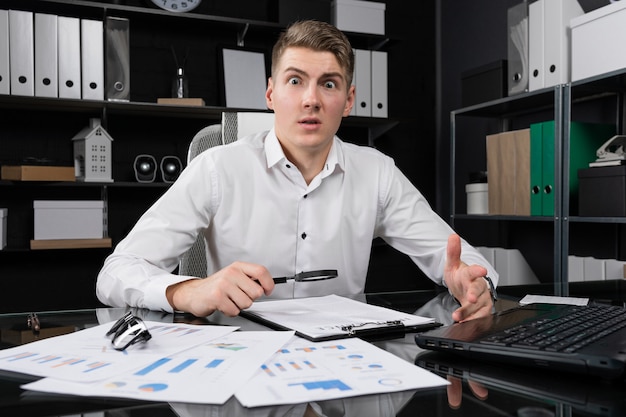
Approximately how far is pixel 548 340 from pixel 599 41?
1.92m

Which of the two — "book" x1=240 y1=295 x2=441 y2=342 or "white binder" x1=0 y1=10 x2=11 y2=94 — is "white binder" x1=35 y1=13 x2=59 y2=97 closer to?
"white binder" x1=0 y1=10 x2=11 y2=94

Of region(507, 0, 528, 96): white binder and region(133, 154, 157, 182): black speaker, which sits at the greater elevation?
region(507, 0, 528, 96): white binder

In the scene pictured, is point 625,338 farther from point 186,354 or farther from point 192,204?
point 192,204

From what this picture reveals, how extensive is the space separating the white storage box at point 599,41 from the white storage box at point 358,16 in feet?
3.68

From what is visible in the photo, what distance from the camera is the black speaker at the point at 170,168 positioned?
2.88m

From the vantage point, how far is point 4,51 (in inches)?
94.0

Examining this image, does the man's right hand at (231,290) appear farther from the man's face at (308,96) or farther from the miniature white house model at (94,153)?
the miniature white house model at (94,153)

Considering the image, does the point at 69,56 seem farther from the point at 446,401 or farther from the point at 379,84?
the point at 446,401

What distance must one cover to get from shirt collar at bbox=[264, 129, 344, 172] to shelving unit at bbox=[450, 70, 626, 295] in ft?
3.84

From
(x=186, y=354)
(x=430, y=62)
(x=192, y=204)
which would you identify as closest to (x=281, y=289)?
(x=192, y=204)

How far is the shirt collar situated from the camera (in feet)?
4.97

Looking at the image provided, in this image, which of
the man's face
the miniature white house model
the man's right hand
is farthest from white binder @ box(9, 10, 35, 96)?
the man's right hand

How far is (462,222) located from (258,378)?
306cm

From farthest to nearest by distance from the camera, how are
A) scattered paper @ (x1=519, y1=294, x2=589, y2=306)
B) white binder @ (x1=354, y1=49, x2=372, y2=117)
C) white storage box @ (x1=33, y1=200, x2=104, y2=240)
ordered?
white binder @ (x1=354, y1=49, x2=372, y2=117) → white storage box @ (x1=33, y1=200, x2=104, y2=240) → scattered paper @ (x1=519, y1=294, x2=589, y2=306)
